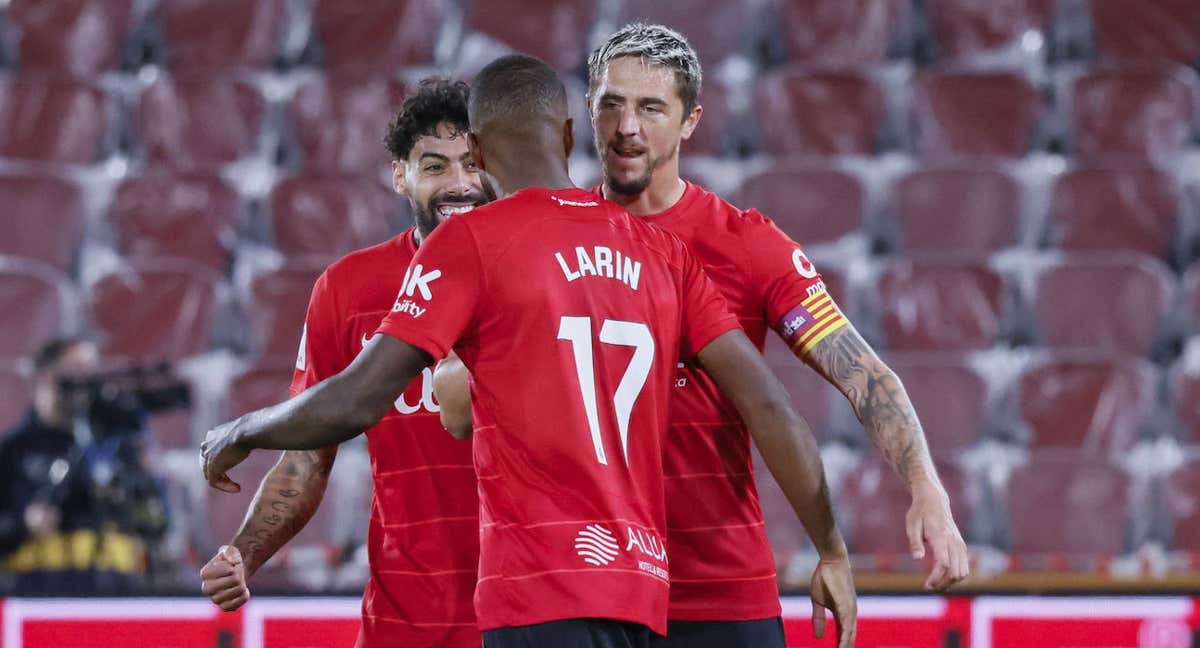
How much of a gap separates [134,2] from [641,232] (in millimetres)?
5977

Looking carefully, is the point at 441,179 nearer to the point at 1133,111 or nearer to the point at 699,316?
the point at 699,316

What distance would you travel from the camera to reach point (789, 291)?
10.2ft

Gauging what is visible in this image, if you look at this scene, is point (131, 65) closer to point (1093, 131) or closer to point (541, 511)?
point (1093, 131)

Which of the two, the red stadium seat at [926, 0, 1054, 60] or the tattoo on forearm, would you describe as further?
the red stadium seat at [926, 0, 1054, 60]

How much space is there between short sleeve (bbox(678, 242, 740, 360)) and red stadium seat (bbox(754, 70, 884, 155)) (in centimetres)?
465

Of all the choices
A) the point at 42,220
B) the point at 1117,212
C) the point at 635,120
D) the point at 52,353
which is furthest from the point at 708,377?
the point at 42,220

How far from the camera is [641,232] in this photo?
272 centimetres

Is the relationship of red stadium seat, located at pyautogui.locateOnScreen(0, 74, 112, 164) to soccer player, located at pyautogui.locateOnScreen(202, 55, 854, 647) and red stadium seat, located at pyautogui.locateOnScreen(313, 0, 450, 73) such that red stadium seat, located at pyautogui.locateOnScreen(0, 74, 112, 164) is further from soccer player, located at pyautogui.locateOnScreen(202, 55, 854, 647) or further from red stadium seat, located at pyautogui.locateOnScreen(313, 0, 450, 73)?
soccer player, located at pyautogui.locateOnScreen(202, 55, 854, 647)

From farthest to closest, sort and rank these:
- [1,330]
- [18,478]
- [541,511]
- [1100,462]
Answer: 1. [1,330]
2. [1100,462]
3. [18,478]
4. [541,511]

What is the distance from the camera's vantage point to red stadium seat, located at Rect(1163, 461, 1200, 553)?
19.4 feet

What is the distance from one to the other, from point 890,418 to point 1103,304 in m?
3.88

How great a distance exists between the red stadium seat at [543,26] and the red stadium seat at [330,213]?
3.62 ft

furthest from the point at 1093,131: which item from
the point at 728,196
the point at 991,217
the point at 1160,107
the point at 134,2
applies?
the point at 134,2

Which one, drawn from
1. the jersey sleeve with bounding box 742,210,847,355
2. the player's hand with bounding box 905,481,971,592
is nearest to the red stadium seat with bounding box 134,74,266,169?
the jersey sleeve with bounding box 742,210,847,355
